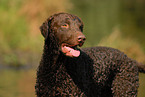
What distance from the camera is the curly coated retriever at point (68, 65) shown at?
417 cm

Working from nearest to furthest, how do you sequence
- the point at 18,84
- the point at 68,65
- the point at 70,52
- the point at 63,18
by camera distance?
the point at 70,52 < the point at 63,18 < the point at 68,65 < the point at 18,84

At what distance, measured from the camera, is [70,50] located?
4.11 m

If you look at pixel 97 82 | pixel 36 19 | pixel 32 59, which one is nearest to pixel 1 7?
pixel 36 19

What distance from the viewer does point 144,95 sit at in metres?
7.11

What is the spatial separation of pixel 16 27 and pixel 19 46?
801 mm

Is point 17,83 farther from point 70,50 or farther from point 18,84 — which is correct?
point 70,50

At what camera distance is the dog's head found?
13.2ft

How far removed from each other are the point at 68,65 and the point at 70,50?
38 cm

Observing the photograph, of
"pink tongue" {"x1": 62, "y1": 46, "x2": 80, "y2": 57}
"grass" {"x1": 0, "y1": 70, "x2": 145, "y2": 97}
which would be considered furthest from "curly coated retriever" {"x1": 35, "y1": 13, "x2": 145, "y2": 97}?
"grass" {"x1": 0, "y1": 70, "x2": 145, "y2": 97}

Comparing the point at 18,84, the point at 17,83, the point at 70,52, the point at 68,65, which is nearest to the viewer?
the point at 70,52

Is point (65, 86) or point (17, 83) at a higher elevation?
point (17, 83)

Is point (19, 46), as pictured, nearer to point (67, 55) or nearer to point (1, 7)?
point (1, 7)

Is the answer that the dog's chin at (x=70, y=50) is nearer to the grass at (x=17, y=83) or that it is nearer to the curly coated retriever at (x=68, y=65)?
the curly coated retriever at (x=68, y=65)

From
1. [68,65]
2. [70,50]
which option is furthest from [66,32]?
[68,65]
